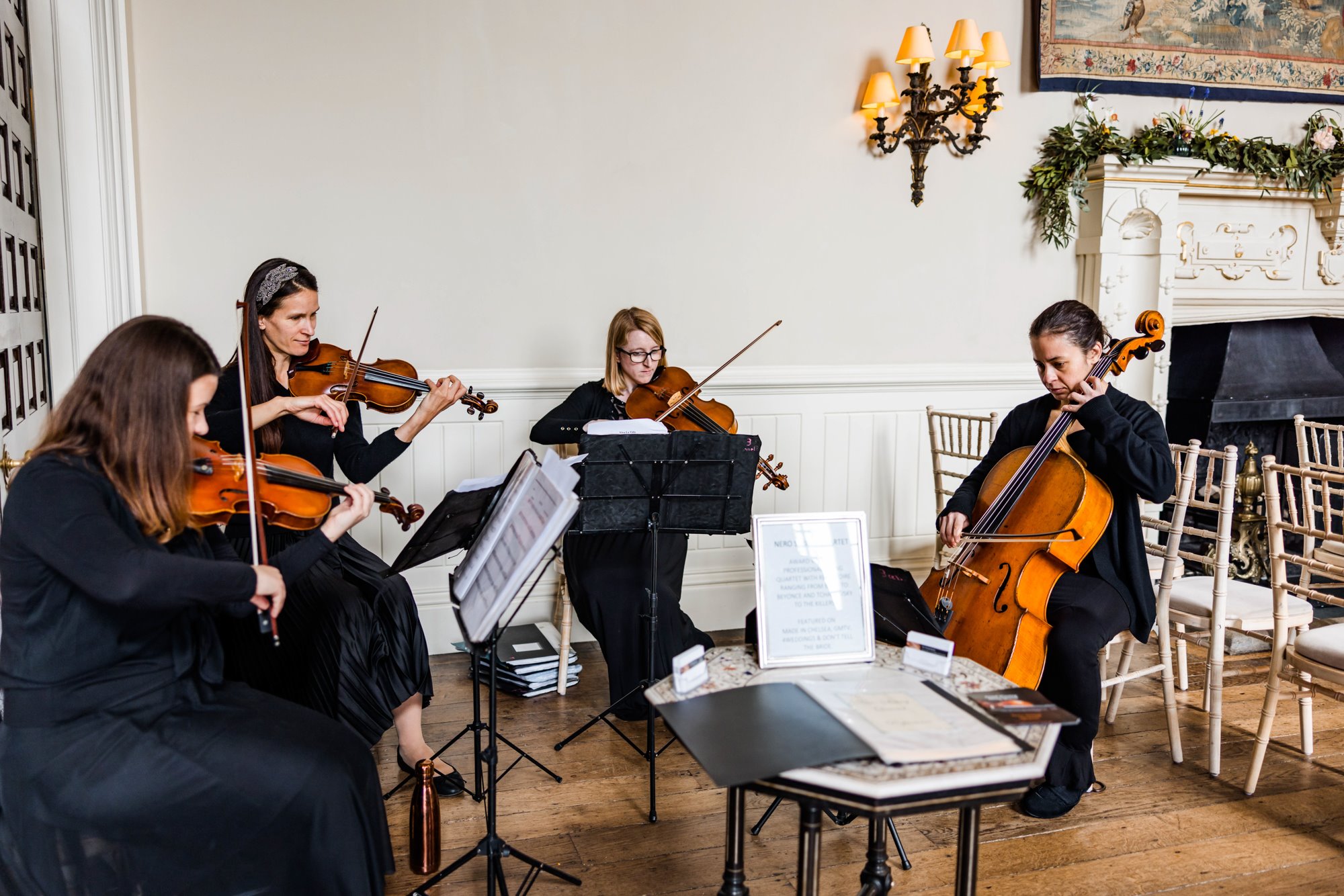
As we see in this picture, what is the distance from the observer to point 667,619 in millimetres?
2918

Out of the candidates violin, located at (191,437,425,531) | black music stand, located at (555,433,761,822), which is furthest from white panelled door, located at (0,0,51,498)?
black music stand, located at (555,433,761,822)

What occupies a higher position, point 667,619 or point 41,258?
point 41,258

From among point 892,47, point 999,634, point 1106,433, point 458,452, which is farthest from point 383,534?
point 892,47

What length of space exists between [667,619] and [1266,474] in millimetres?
1616

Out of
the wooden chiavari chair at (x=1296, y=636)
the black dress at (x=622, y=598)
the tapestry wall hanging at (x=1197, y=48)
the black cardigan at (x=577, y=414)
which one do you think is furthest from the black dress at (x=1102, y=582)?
the tapestry wall hanging at (x=1197, y=48)

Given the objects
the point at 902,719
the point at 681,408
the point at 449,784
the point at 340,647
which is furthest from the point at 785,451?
the point at 902,719

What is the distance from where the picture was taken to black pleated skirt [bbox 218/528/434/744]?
2234 mm

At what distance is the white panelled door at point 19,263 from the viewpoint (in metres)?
1.84

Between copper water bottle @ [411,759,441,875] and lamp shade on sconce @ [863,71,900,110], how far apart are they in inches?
109

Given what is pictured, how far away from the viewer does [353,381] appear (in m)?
2.62

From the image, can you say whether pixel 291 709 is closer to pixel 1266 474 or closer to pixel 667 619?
pixel 667 619

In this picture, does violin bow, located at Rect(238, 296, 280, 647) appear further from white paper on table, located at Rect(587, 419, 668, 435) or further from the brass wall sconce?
the brass wall sconce

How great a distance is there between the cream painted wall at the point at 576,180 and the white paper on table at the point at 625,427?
103 centimetres

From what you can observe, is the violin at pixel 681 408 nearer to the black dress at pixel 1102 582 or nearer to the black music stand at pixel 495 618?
the black dress at pixel 1102 582
